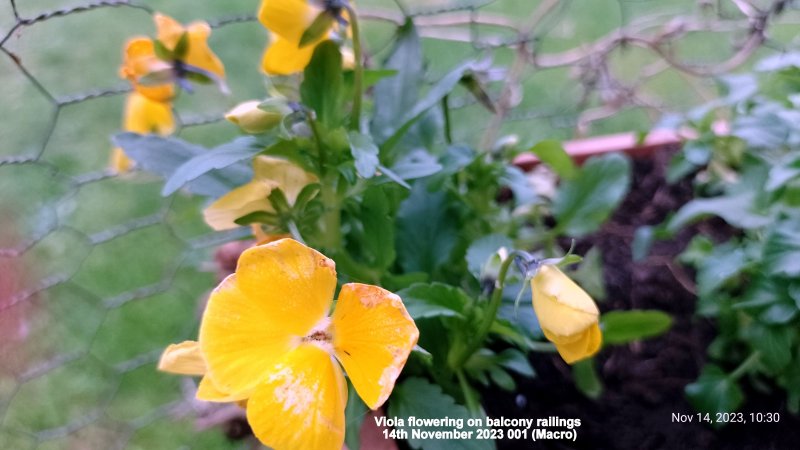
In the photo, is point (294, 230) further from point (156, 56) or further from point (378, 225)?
point (156, 56)

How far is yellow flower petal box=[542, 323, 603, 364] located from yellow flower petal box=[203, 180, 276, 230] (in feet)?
0.68

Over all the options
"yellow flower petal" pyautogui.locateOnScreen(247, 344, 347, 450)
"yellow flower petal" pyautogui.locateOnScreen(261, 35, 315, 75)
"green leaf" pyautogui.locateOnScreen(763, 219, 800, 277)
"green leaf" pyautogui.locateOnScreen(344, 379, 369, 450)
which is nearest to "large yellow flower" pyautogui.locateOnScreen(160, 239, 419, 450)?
"yellow flower petal" pyautogui.locateOnScreen(247, 344, 347, 450)

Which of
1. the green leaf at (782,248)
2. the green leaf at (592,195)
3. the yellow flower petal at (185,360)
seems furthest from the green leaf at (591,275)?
the yellow flower petal at (185,360)

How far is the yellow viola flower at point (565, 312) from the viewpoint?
372mm

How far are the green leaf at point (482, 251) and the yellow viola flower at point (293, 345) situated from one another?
0.15 metres

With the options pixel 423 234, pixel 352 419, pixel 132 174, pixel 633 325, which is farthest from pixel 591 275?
pixel 132 174

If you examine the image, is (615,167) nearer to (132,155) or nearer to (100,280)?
(132,155)

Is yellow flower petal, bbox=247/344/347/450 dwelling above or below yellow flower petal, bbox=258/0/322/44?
below

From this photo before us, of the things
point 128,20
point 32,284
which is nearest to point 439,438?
point 32,284

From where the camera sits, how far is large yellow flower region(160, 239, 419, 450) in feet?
1.07

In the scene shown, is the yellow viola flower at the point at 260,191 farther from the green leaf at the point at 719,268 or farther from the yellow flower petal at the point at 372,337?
the green leaf at the point at 719,268

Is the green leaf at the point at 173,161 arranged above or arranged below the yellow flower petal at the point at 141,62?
below

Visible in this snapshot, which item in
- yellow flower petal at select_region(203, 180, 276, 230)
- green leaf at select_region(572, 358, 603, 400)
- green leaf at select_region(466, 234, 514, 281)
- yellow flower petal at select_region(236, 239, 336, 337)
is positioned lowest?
green leaf at select_region(572, 358, 603, 400)

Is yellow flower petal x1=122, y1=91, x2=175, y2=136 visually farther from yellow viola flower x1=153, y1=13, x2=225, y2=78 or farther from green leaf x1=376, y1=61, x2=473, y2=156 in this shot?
green leaf x1=376, y1=61, x2=473, y2=156
